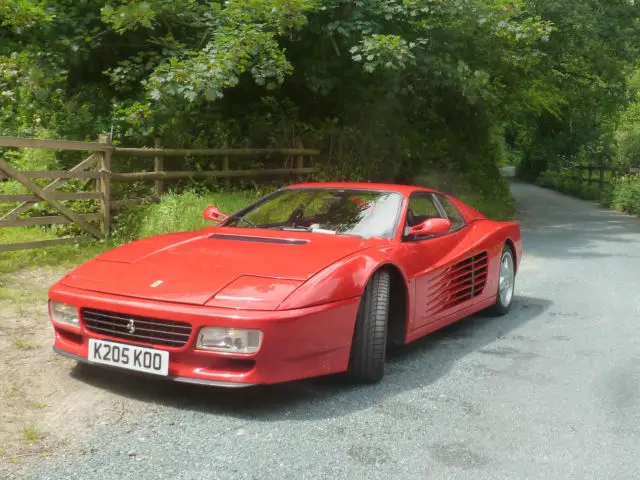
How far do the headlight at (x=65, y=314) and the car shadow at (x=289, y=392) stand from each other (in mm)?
380

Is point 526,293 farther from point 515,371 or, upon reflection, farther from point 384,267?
point 384,267

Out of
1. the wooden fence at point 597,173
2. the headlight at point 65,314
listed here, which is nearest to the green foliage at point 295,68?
the headlight at point 65,314

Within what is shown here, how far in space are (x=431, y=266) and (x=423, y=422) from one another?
5.26ft

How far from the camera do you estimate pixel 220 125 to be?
1289 centimetres

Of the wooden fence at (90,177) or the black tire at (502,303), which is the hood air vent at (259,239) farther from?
the wooden fence at (90,177)

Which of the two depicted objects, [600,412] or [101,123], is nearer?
[600,412]

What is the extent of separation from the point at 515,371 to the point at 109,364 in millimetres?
2581

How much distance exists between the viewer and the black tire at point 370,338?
14.5 ft

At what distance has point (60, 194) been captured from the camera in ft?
30.1

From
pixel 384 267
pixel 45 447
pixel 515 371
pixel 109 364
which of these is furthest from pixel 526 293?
pixel 45 447

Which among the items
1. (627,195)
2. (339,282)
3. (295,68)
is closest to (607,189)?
(627,195)

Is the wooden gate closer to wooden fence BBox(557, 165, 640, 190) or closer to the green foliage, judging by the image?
the green foliage

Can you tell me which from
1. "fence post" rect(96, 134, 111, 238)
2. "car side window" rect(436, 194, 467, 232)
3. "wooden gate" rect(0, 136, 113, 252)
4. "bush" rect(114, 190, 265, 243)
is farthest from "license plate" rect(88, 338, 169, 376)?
"fence post" rect(96, 134, 111, 238)

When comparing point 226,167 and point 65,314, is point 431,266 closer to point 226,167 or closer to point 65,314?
point 65,314
